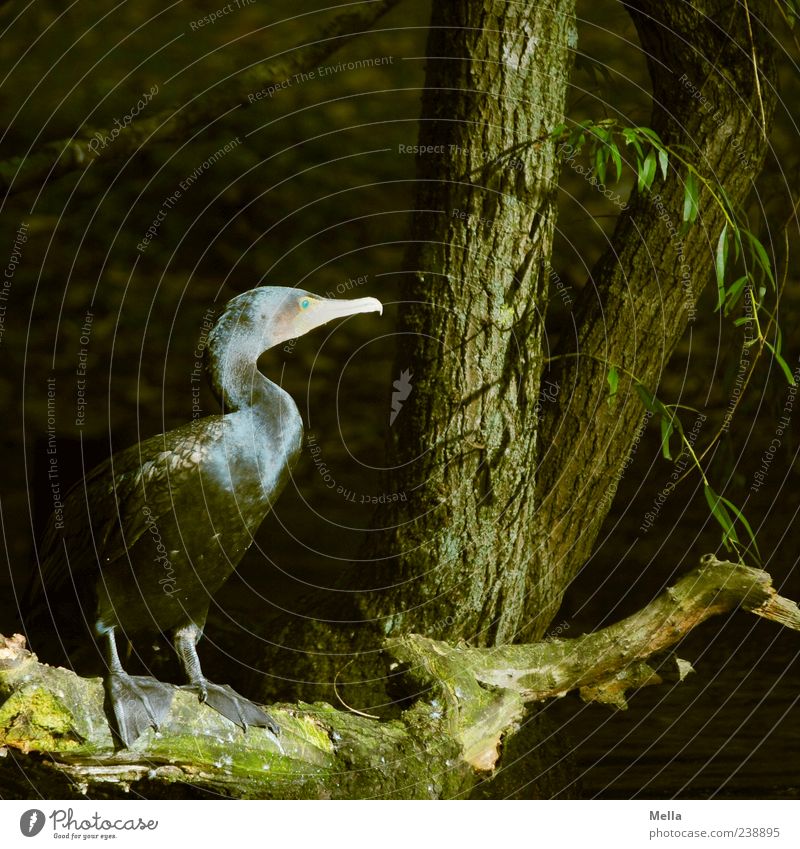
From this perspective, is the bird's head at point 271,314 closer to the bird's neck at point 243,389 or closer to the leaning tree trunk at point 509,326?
the bird's neck at point 243,389

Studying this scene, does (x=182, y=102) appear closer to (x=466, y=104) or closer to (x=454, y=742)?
(x=466, y=104)

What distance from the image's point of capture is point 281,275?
176cm

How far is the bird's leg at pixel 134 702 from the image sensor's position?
1.00m

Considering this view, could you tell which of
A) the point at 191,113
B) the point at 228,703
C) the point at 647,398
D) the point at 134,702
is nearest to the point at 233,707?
the point at 228,703

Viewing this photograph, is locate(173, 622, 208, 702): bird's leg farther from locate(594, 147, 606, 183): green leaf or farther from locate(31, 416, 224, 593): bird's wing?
locate(594, 147, 606, 183): green leaf

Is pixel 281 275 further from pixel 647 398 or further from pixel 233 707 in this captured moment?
pixel 233 707

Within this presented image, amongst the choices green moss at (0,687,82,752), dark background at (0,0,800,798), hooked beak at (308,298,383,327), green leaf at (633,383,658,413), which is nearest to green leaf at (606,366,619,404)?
green leaf at (633,383,658,413)

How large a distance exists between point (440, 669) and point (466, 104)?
734 mm

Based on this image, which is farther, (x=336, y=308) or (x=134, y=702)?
(x=336, y=308)

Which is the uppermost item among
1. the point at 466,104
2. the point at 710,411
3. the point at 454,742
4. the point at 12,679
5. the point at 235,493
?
the point at 466,104

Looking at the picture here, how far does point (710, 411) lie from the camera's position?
1992 millimetres

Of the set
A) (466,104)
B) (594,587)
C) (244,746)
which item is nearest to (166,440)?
(244,746)

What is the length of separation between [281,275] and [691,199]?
758 millimetres
